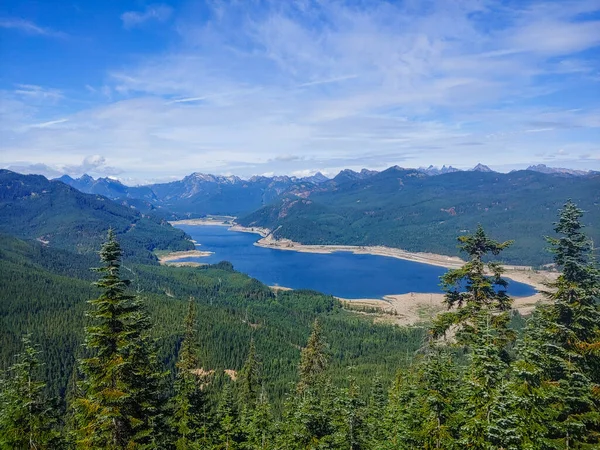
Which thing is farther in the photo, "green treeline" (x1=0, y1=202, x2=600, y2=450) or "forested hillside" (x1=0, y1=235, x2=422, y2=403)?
"forested hillside" (x1=0, y1=235, x2=422, y2=403)

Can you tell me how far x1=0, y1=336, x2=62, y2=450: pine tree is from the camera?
64.8ft

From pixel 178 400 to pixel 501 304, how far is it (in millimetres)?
21810

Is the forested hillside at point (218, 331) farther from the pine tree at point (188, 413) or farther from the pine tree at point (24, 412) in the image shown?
the pine tree at point (24, 412)

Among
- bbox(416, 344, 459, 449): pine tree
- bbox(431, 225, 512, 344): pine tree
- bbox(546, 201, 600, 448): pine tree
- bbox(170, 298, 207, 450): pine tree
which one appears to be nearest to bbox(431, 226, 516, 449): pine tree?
bbox(431, 225, 512, 344): pine tree

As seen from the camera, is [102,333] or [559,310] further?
[559,310]

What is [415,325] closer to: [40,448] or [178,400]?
[178,400]

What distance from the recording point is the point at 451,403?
17281 millimetres

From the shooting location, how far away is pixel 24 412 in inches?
789

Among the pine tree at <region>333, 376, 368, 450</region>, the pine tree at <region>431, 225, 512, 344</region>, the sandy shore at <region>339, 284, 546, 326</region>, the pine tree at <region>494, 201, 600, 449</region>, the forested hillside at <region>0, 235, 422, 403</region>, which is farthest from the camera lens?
the sandy shore at <region>339, 284, 546, 326</region>

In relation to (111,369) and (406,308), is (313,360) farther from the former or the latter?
(406,308)

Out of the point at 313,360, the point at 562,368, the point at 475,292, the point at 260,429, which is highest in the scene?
the point at 475,292

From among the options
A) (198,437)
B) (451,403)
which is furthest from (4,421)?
(451,403)

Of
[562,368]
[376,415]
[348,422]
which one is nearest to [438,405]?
[562,368]

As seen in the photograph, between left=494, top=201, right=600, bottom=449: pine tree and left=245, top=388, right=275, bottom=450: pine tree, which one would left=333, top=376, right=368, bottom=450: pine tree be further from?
left=494, top=201, right=600, bottom=449: pine tree
